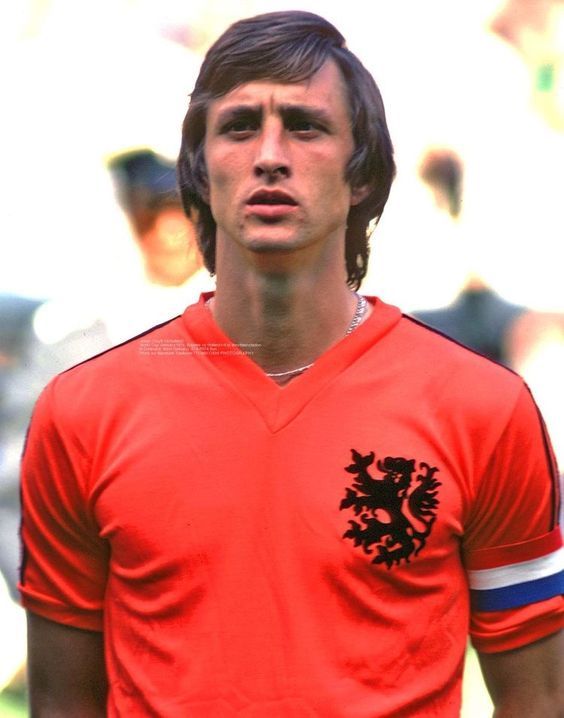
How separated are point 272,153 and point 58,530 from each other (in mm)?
732

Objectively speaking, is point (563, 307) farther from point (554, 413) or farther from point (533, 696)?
point (533, 696)

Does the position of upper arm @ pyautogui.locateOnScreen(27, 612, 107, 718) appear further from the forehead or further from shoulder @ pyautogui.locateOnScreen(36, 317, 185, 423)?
the forehead

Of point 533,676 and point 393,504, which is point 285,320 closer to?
point 393,504

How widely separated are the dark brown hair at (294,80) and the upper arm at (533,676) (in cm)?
70

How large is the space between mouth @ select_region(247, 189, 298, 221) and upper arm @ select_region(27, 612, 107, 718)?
795mm

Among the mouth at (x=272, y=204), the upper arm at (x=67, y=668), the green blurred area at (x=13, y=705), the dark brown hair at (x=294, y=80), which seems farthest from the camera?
the green blurred area at (x=13, y=705)

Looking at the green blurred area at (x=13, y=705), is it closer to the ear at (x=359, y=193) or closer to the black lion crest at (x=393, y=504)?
the black lion crest at (x=393, y=504)

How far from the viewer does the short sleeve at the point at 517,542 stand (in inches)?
78.2

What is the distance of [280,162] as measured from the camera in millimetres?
1913

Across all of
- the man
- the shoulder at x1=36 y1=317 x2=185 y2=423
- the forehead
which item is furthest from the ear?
the shoulder at x1=36 y1=317 x2=185 y2=423

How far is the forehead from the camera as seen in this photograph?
6.47 ft

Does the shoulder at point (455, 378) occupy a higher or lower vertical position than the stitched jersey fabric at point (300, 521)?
higher

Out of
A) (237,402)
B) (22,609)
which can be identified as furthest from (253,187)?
(22,609)

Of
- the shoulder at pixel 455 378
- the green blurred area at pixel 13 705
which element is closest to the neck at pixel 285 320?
the shoulder at pixel 455 378
